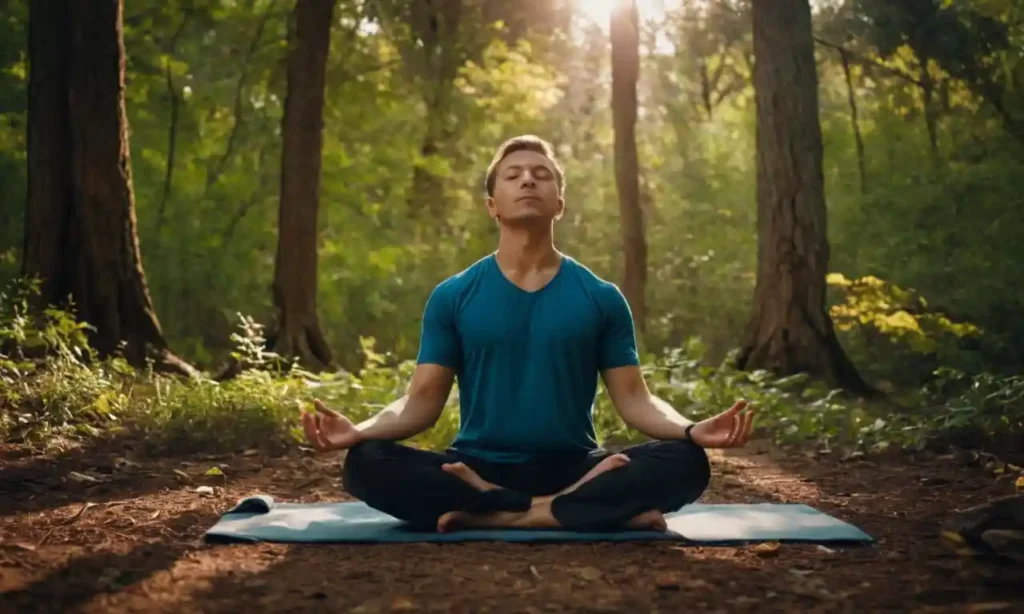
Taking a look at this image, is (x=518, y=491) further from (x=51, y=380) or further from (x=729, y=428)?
(x=51, y=380)

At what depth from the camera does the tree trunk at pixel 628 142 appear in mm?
14711

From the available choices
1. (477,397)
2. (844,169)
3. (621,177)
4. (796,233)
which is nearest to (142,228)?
(621,177)

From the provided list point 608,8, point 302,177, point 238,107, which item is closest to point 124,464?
point 302,177

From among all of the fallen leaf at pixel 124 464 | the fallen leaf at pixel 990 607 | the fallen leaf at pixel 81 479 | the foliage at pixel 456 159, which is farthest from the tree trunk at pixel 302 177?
the fallen leaf at pixel 990 607

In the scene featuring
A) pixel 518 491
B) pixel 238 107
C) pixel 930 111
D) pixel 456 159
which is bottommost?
pixel 518 491

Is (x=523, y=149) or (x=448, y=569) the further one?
(x=523, y=149)

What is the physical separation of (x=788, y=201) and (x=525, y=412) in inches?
257

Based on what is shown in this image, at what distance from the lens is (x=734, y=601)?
9.89 feet

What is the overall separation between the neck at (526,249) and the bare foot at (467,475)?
86 centimetres

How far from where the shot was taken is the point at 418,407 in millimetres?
4281

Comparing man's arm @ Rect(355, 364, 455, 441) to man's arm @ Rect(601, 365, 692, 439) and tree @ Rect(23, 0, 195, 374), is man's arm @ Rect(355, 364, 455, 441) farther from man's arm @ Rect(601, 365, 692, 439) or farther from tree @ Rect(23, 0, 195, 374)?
tree @ Rect(23, 0, 195, 374)

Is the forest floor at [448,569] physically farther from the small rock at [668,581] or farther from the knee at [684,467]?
the knee at [684,467]

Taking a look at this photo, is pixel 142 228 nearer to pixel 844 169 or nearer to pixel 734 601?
pixel 844 169

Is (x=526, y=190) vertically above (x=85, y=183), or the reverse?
(x=85, y=183)
